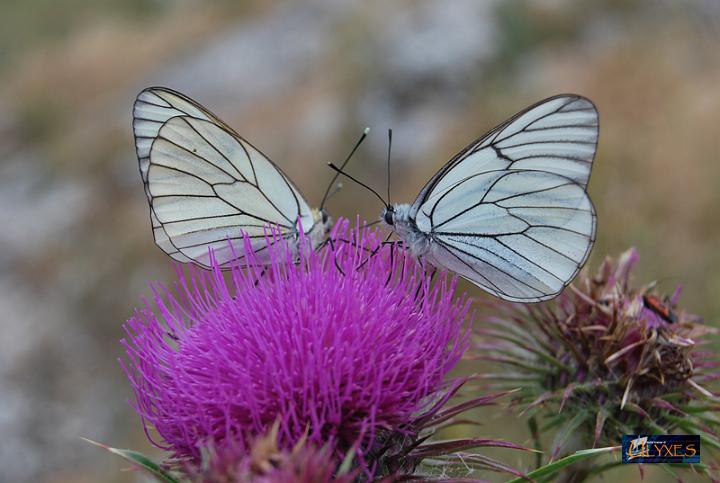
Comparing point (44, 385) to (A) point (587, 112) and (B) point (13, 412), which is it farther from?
(A) point (587, 112)

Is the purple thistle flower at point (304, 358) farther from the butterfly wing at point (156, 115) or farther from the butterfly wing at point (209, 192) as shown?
the butterfly wing at point (156, 115)

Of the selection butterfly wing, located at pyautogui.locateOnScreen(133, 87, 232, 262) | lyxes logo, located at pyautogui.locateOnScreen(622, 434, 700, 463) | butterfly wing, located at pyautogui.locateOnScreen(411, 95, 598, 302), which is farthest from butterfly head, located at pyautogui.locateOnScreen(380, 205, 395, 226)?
lyxes logo, located at pyautogui.locateOnScreen(622, 434, 700, 463)

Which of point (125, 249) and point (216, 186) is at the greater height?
point (125, 249)

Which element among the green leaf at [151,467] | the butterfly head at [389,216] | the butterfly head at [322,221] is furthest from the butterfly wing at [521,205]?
the green leaf at [151,467]

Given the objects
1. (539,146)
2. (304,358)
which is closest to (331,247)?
(304,358)

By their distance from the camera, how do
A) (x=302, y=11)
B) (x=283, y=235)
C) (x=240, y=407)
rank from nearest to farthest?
(x=240, y=407), (x=283, y=235), (x=302, y=11)

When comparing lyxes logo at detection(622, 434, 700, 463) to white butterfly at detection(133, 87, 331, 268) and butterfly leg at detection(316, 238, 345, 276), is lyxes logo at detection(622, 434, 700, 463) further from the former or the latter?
white butterfly at detection(133, 87, 331, 268)

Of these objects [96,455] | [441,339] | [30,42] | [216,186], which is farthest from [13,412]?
[30,42]
